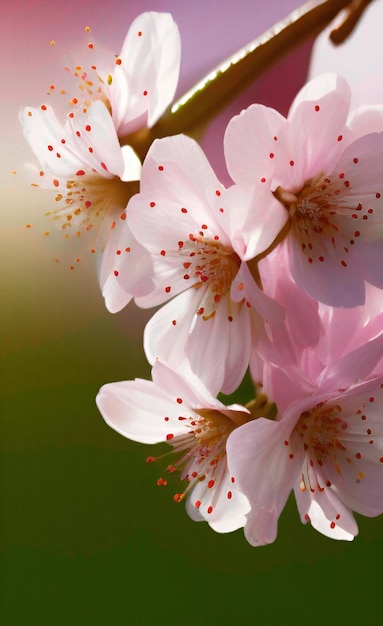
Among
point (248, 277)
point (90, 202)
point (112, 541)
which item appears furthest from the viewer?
point (112, 541)

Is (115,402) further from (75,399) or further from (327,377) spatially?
(75,399)

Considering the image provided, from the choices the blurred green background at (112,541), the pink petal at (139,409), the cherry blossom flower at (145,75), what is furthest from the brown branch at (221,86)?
the blurred green background at (112,541)

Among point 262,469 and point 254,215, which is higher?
point 254,215

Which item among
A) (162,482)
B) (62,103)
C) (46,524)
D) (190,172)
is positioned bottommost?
(46,524)

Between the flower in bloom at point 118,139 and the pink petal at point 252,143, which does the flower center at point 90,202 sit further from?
the pink petal at point 252,143

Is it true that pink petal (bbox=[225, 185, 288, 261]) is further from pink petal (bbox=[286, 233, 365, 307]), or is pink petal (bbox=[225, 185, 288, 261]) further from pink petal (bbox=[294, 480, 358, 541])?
pink petal (bbox=[294, 480, 358, 541])

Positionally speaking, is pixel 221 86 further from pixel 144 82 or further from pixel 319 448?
pixel 319 448

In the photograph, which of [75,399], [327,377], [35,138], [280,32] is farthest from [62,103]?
[75,399]

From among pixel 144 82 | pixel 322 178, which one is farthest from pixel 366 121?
pixel 144 82
